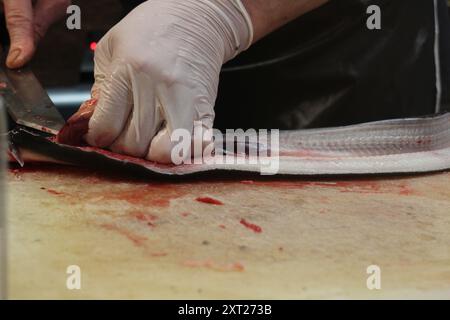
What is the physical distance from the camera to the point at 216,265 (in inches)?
45.6

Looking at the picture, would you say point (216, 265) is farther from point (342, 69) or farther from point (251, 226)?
point (342, 69)

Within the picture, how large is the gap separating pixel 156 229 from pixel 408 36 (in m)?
1.38

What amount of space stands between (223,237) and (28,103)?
2.81 ft

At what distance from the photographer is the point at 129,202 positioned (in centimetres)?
147

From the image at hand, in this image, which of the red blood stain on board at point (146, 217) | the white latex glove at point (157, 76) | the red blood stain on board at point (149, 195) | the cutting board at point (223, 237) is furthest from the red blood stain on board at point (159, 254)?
the white latex glove at point (157, 76)

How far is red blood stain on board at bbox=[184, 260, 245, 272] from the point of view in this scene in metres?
1.15

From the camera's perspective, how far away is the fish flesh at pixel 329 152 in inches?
65.1

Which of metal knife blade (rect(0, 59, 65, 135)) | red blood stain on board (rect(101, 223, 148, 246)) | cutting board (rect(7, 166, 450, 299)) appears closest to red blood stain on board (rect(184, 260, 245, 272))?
cutting board (rect(7, 166, 450, 299))

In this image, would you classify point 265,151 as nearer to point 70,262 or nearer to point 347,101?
point 347,101

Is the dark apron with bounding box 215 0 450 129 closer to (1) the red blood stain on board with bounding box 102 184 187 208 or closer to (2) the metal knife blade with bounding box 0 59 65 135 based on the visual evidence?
(2) the metal knife blade with bounding box 0 59 65 135

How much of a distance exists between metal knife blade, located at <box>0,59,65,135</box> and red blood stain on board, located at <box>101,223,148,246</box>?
0.50m

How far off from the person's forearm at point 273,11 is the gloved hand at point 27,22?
82 cm

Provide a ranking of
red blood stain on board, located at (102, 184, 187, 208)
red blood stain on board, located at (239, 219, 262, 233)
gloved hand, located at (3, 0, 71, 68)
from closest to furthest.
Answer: red blood stain on board, located at (239, 219, 262, 233) → red blood stain on board, located at (102, 184, 187, 208) → gloved hand, located at (3, 0, 71, 68)

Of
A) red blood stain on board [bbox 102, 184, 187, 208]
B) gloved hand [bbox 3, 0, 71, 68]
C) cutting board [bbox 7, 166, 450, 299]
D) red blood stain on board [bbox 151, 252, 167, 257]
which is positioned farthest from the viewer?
gloved hand [bbox 3, 0, 71, 68]
